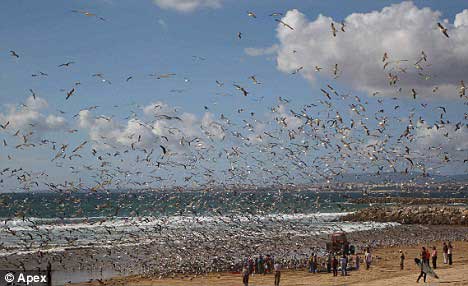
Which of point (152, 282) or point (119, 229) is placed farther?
point (119, 229)

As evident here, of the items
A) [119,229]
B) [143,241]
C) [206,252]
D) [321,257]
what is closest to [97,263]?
[206,252]

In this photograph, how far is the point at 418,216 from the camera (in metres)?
78.2

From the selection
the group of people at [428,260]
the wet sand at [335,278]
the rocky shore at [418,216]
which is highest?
the group of people at [428,260]

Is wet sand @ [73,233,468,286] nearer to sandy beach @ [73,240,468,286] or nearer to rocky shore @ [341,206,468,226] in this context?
sandy beach @ [73,240,468,286]

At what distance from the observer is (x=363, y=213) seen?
8475 centimetres

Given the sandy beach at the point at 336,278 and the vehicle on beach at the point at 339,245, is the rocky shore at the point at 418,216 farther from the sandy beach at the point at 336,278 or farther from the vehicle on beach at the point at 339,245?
the vehicle on beach at the point at 339,245

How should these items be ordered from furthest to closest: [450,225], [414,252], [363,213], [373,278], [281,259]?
[363,213] < [450,225] < [414,252] < [281,259] < [373,278]

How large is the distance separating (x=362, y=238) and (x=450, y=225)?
2533 centimetres

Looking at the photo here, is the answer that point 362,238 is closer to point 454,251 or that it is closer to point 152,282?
point 454,251

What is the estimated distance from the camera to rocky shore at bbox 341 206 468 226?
74812 millimetres

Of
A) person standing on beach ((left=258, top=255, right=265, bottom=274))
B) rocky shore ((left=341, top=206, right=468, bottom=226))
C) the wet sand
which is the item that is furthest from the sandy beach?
rocky shore ((left=341, top=206, right=468, bottom=226))

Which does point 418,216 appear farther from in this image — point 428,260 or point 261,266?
point 428,260

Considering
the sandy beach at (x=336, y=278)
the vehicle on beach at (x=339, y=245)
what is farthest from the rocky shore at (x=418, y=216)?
the vehicle on beach at (x=339, y=245)

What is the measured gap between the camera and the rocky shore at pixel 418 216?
74.8m
